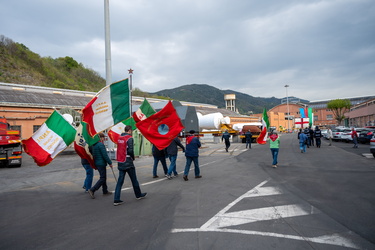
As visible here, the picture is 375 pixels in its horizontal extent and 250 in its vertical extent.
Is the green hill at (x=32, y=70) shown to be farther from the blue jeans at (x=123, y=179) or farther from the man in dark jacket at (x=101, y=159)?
the blue jeans at (x=123, y=179)

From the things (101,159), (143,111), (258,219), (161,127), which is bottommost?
(258,219)

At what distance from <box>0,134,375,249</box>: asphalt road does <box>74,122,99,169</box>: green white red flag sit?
3.71 ft

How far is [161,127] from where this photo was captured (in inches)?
370

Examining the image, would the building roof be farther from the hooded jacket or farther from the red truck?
the hooded jacket

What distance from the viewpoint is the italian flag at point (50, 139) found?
8055 millimetres

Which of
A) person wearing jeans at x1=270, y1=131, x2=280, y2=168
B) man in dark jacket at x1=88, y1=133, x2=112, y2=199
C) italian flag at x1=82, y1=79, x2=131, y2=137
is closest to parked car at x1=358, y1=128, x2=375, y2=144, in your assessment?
person wearing jeans at x1=270, y1=131, x2=280, y2=168

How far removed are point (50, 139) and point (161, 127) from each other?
351cm

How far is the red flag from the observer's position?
9.09 meters

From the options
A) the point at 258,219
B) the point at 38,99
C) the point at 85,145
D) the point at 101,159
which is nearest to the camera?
the point at 258,219

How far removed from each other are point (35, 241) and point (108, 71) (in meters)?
11.5

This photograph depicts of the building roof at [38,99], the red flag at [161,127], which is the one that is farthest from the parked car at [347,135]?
the red flag at [161,127]

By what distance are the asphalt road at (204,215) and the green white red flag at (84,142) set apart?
3.71 feet

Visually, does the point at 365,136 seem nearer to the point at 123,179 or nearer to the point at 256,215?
the point at 256,215

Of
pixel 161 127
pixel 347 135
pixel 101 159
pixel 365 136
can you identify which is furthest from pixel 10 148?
pixel 347 135
